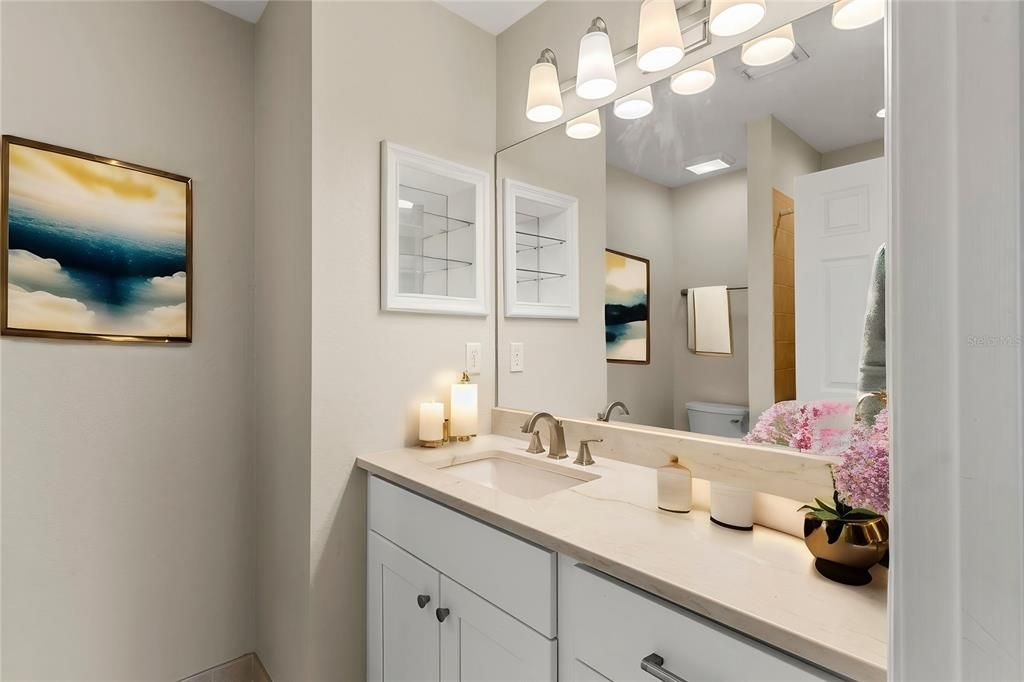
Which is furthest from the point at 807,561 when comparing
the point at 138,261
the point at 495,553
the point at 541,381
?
the point at 138,261

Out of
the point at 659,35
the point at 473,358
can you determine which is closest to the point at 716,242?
the point at 659,35

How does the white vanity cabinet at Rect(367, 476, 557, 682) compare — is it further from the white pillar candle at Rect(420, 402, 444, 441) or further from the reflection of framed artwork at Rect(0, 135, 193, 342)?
the reflection of framed artwork at Rect(0, 135, 193, 342)

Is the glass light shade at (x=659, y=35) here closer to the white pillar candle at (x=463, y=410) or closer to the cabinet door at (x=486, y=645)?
the white pillar candle at (x=463, y=410)

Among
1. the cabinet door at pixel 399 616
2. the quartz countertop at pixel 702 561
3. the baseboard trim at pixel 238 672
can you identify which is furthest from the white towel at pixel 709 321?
the baseboard trim at pixel 238 672

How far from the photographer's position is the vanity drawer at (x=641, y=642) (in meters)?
0.66

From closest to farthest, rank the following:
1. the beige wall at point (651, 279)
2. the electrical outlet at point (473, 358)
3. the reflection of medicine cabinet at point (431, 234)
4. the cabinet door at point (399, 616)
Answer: the cabinet door at point (399, 616), the beige wall at point (651, 279), the reflection of medicine cabinet at point (431, 234), the electrical outlet at point (473, 358)

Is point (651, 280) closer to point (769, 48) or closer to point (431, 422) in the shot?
point (769, 48)

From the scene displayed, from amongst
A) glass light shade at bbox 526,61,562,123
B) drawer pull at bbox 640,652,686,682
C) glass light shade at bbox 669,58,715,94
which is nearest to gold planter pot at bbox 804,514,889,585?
drawer pull at bbox 640,652,686,682

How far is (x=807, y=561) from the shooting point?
2.73ft

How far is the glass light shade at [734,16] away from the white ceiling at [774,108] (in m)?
0.05

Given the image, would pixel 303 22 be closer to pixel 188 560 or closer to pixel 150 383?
pixel 150 383

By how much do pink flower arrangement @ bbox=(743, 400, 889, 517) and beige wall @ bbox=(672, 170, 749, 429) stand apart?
10 cm

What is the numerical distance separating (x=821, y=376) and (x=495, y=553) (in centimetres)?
80

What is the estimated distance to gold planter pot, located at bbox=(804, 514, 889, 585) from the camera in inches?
28.8
